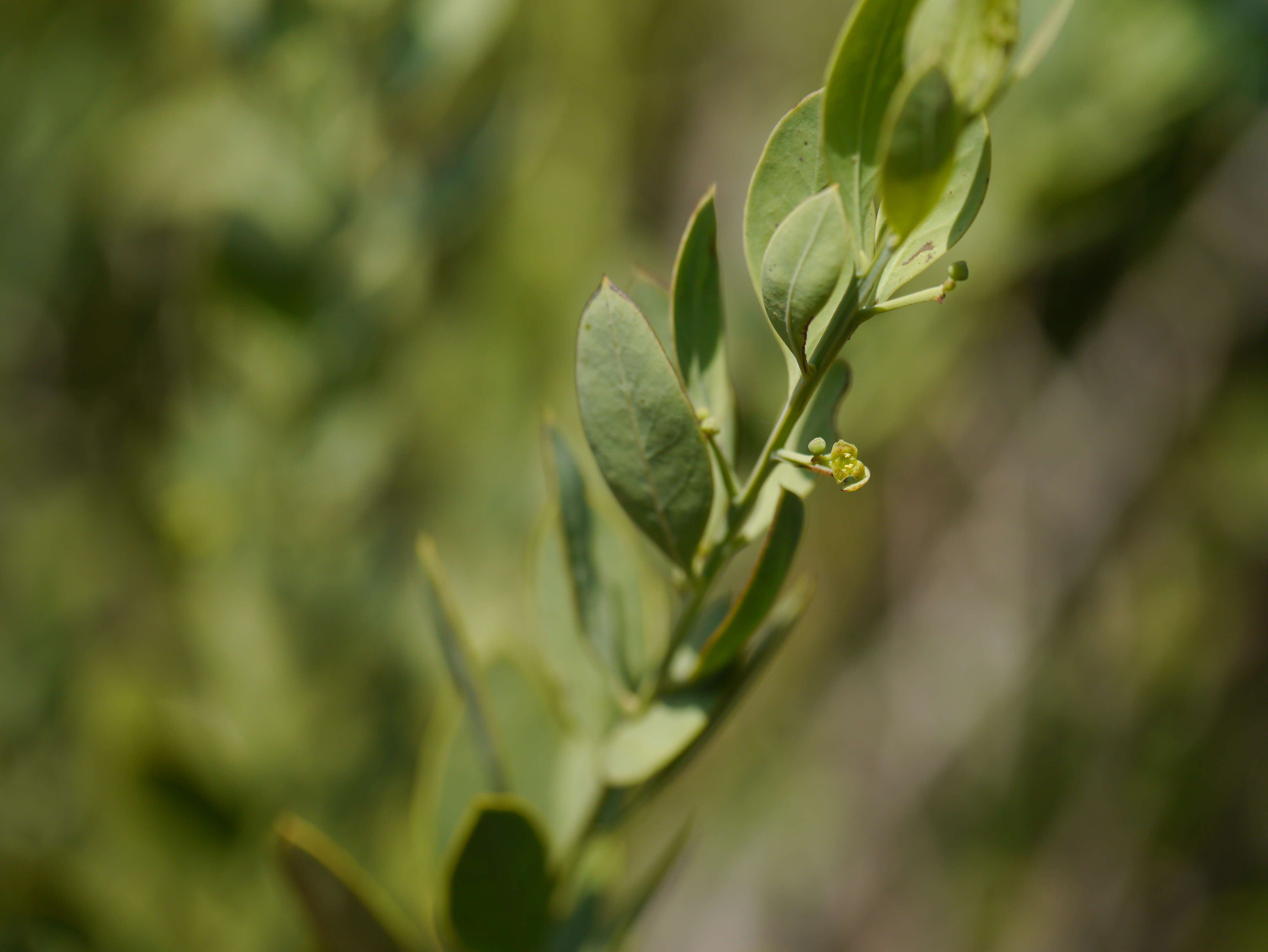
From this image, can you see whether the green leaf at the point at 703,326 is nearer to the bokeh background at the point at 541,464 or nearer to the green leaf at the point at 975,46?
the green leaf at the point at 975,46

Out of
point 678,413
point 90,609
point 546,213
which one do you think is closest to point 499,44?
point 546,213

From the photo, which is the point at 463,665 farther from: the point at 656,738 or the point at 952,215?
the point at 952,215

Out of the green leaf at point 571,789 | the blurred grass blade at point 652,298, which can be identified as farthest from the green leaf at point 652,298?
the green leaf at point 571,789

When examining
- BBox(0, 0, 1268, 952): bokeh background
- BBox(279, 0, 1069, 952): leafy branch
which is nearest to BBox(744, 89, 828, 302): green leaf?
BBox(279, 0, 1069, 952): leafy branch

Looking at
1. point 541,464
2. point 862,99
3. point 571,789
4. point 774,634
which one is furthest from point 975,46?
point 541,464

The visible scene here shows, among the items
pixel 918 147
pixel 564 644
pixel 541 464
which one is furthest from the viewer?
pixel 541 464

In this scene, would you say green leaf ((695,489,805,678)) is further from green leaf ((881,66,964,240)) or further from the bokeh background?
the bokeh background
